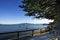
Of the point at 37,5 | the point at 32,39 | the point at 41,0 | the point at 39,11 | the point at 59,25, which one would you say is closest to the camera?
the point at 59,25

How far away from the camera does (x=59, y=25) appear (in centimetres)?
383

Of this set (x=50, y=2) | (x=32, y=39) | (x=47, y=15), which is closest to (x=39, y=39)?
(x=32, y=39)

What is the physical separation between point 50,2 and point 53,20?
2057 millimetres

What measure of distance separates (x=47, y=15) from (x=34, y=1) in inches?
45.4

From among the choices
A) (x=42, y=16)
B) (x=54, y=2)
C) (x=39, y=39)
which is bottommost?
(x=39, y=39)

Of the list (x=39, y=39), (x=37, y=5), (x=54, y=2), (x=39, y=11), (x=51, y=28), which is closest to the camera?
(x=54, y=2)

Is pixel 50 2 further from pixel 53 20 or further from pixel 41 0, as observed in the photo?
pixel 53 20

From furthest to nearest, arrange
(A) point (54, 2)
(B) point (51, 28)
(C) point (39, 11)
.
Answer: (B) point (51, 28), (C) point (39, 11), (A) point (54, 2)

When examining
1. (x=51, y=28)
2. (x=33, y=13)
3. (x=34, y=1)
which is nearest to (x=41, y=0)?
(x=34, y=1)

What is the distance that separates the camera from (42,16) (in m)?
5.66

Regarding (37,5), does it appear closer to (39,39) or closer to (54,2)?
(54,2)

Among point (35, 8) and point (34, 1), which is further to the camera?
point (35, 8)

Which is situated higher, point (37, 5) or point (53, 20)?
point (37, 5)

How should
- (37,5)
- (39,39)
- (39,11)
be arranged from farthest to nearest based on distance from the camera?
1. (39,39)
2. (39,11)
3. (37,5)
